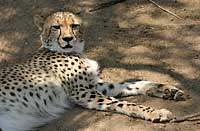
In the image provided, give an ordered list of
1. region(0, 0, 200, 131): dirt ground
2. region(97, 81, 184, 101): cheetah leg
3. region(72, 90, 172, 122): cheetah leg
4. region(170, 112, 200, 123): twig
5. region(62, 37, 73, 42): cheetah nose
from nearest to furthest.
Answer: region(170, 112, 200, 123): twig < region(72, 90, 172, 122): cheetah leg < region(0, 0, 200, 131): dirt ground < region(97, 81, 184, 101): cheetah leg < region(62, 37, 73, 42): cheetah nose

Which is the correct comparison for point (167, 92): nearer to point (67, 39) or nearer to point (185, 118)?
point (185, 118)

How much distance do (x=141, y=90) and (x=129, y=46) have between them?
0.81m

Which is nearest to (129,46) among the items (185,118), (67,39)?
(67,39)

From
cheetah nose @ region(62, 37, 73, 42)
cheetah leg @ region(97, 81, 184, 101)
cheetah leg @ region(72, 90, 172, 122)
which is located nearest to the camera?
cheetah leg @ region(72, 90, 172, 122)

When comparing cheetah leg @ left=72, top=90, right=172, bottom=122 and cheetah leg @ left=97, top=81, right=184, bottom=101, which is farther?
cheetah leg @ left=97, top=81, right=184, bottom=101

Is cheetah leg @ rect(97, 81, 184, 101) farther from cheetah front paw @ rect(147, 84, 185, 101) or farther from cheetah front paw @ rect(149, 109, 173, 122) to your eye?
cheetah front paw @ rect(149, 109, 173, 122)

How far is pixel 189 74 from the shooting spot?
14.2ft

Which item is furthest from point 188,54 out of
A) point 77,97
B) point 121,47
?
point 77,97

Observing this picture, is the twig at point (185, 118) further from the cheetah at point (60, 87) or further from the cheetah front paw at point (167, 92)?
the cheetah front paw at point (167, 92)

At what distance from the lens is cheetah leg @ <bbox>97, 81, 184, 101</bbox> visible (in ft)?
13.5

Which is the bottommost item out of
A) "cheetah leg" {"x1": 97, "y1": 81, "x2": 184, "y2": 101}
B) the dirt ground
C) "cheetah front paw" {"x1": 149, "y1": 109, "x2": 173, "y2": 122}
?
"cheetah front paw" {"x1": 149, "y1": 109, "x2": 173, "y2": 122}

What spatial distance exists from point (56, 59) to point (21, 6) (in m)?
1.71

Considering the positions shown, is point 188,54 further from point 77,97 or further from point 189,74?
point 77,97

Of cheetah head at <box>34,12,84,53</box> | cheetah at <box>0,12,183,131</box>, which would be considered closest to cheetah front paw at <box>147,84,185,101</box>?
cheetah at <box>0,12,183,131</box>
